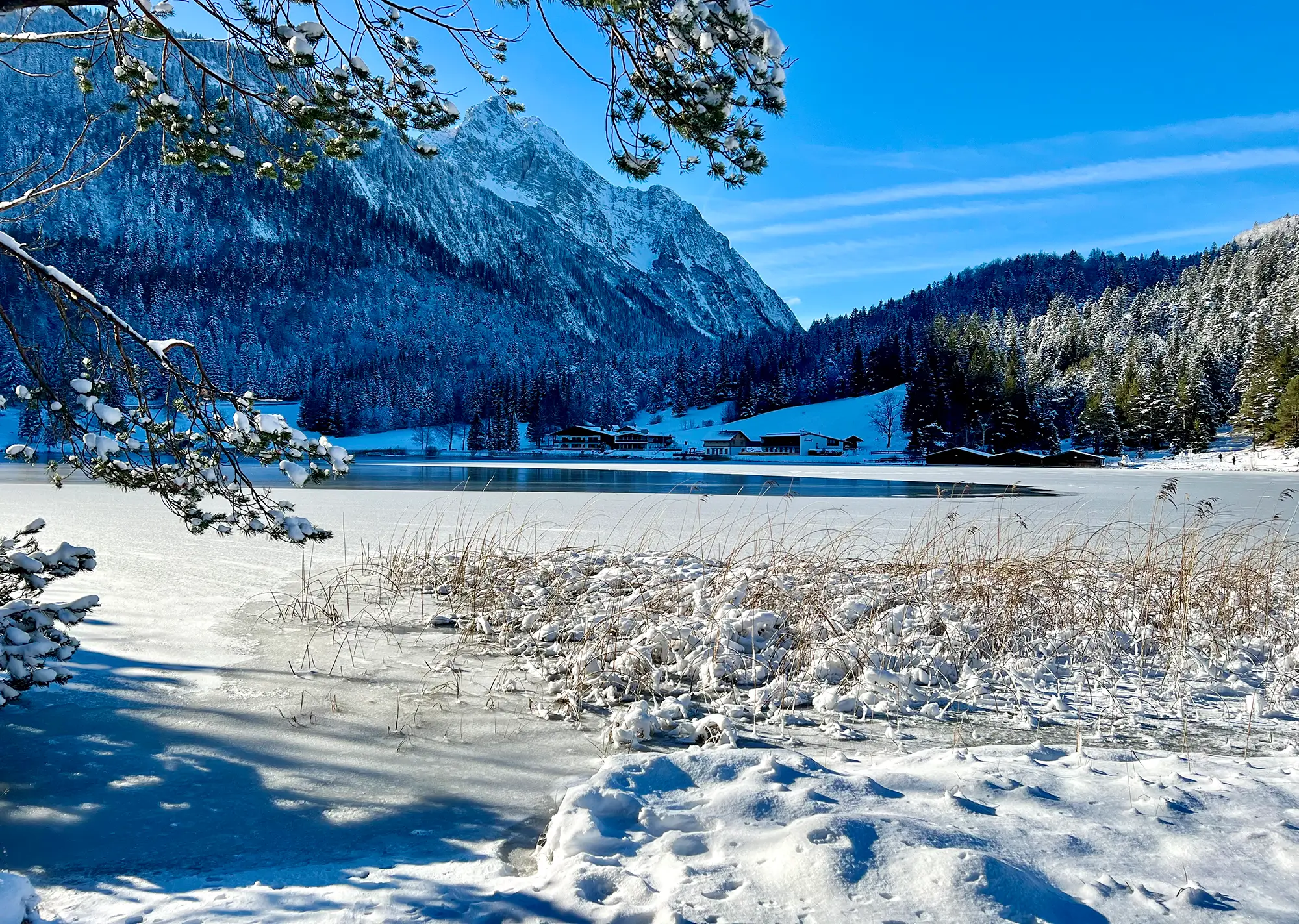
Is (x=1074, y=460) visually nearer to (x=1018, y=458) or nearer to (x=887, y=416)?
(x=1018, y=458)

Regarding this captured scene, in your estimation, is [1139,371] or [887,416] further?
[887,416]

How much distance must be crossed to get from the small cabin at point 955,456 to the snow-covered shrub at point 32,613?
265 feet

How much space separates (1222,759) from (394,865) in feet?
12.4

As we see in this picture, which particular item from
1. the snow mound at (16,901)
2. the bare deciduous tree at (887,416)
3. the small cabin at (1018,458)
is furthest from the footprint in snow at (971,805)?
the bare deciduous tree at (887,416)

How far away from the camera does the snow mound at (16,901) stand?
1.82 metres

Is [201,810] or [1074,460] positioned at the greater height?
[1074,460]

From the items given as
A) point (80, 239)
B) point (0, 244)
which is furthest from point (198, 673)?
point (80, 239)

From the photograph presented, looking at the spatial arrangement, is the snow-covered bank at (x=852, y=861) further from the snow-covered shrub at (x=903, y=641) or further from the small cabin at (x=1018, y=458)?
the small cabin at (x=1018, y=458)

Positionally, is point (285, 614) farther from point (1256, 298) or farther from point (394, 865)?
point (1256, 298)

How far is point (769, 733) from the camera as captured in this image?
4062mm

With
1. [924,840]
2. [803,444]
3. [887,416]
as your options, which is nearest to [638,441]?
[803,444]

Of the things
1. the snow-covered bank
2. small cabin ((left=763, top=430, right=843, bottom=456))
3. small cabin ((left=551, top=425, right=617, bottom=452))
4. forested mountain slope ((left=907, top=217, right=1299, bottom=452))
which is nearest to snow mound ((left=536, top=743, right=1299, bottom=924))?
the snow-covered bank

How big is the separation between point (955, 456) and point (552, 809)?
84.2 meters

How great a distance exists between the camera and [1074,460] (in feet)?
240
